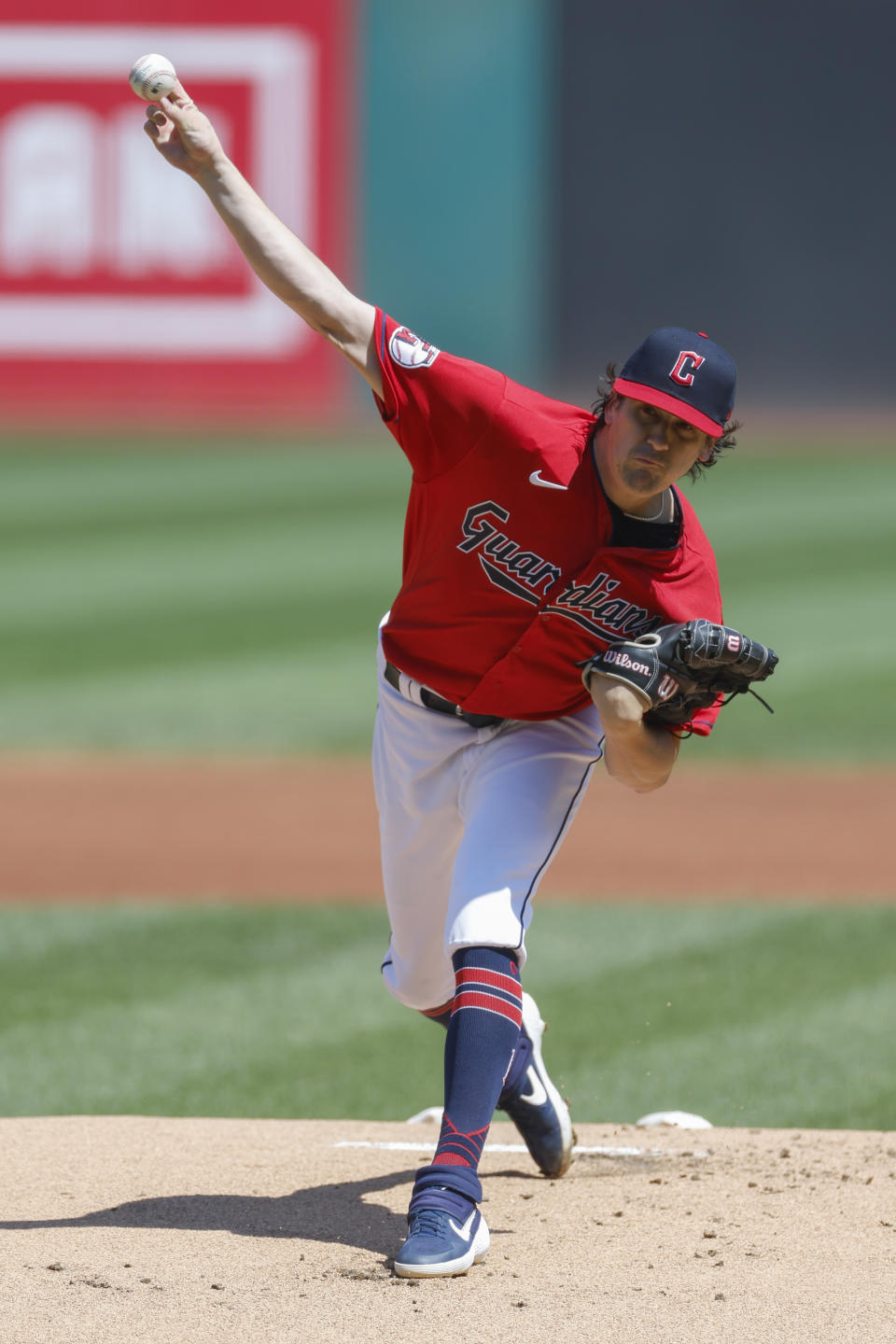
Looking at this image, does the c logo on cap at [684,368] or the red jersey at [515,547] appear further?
the red jersey at [515,547]

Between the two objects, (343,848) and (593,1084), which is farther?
(343,848)

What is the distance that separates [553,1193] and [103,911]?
304cm

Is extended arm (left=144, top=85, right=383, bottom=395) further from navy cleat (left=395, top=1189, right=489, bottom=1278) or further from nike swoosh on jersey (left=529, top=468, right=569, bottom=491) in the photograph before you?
navy cleat (left=395, top=1189, right=489, bottom=1278)

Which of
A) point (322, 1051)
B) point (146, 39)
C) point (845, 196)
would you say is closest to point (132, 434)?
point (146, 39)

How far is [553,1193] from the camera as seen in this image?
156 inches

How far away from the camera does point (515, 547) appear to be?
365cm

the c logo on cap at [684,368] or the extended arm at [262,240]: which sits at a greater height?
the extended arm at [262,240]

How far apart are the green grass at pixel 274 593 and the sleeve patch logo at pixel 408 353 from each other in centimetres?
592

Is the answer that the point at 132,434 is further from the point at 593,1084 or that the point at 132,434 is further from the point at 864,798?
the point at 593,1084

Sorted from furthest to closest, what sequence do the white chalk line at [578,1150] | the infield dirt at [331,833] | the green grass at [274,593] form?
the green grass at [274,593]
the infield dirt at [331,833]
the white chalk line at [578,1150]

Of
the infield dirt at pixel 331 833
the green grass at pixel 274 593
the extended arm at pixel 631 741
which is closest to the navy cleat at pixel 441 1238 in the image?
the extended arm at pixel 631 741

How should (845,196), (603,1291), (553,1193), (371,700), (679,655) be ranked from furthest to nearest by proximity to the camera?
1. (845,196)
2. (371,700)
3. (553,1193)
4. (679,655)
5. (603,1291)

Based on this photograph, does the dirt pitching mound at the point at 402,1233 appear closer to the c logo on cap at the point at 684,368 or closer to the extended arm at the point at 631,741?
the extended arm at the point at 631,741

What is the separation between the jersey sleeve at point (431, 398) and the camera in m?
3.60
